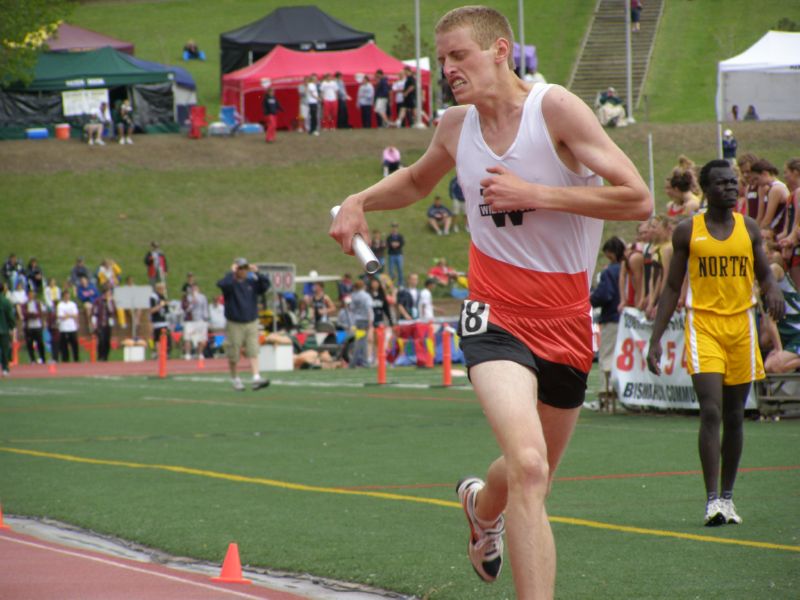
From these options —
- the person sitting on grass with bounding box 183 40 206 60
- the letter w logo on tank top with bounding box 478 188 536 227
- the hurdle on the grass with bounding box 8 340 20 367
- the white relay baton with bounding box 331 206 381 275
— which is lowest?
the hurdle on the grass with bounding box 8 340 20 367

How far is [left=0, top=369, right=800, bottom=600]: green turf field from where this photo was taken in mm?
6645

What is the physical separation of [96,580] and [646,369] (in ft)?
31.1

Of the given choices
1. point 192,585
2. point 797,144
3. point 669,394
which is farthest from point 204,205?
point 192,585

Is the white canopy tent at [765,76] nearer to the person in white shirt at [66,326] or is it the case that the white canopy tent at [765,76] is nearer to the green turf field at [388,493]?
the person in white shirt at [66,326]

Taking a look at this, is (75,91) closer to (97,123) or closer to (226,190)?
(97,123)

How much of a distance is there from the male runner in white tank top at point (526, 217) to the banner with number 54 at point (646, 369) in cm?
958

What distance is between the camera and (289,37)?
55.3 metres

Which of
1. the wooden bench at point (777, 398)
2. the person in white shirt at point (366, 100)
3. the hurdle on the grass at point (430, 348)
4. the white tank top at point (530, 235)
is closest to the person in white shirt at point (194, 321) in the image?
the hurdle on the grass at point (430, 348)

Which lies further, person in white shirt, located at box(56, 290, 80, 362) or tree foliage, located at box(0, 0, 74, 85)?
tree foliage, located at box(0, 0, 74, 85)

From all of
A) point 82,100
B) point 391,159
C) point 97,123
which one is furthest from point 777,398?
point 82,100

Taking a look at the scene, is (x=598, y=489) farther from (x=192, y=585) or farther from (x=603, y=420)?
(x=603, y=420)

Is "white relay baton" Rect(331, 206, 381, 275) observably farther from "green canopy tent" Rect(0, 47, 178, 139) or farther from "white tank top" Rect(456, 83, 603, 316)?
"green canopy tent" Rect(0, 47, 178, 139)

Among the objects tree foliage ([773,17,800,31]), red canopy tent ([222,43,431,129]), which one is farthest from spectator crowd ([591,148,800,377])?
red canopy tent ([222,43,431,129])

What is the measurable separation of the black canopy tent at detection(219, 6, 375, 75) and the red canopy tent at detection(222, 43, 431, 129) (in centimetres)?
144
